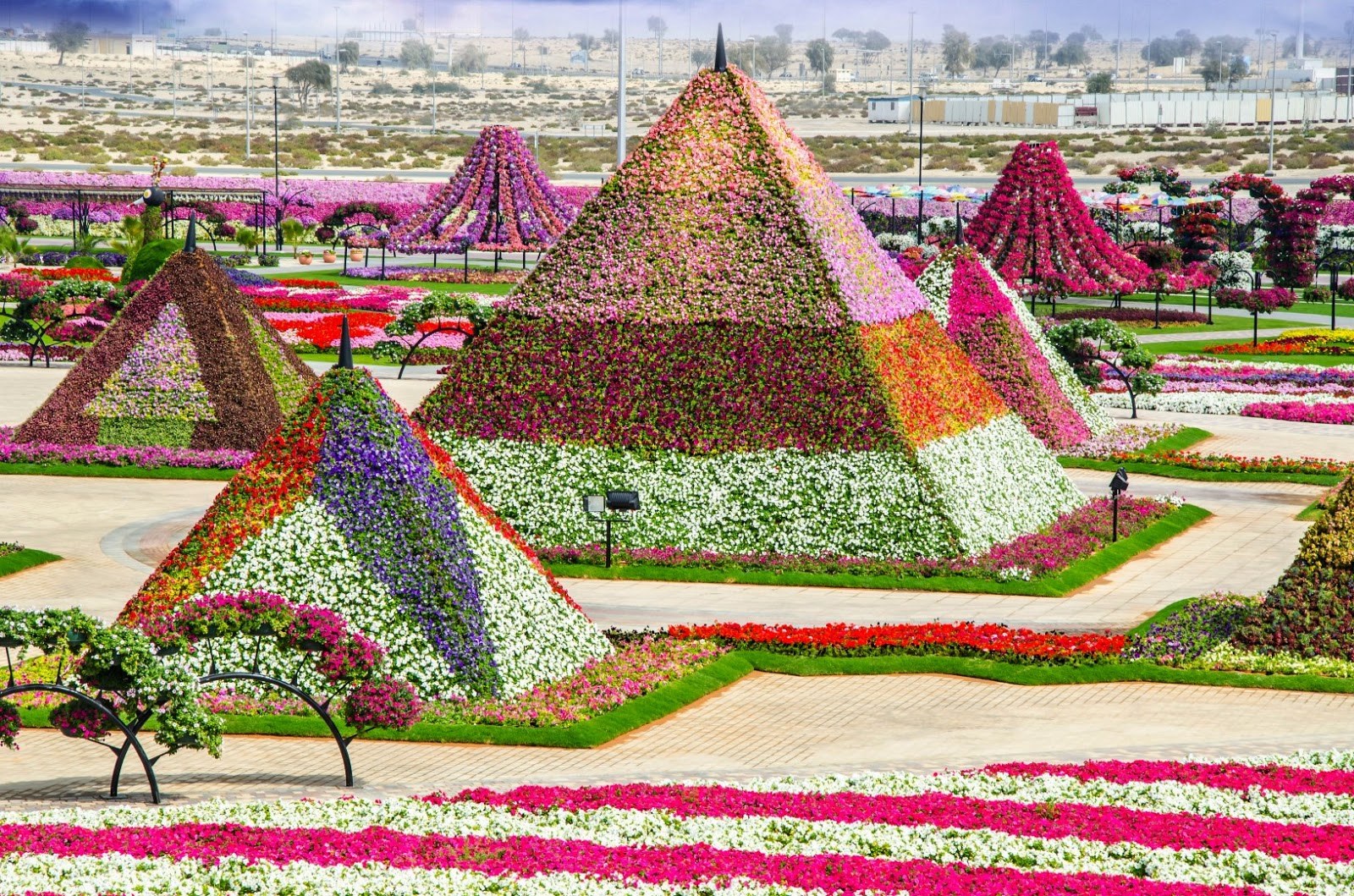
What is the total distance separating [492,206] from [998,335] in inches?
1993

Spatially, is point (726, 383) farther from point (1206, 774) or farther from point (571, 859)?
point (571, 859)

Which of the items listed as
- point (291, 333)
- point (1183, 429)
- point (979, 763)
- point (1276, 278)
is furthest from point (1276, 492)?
point (1276, 278)

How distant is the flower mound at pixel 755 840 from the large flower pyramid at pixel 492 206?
6802 cm

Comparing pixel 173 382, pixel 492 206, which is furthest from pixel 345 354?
pixel 492 206

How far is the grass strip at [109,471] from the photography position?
37656mm

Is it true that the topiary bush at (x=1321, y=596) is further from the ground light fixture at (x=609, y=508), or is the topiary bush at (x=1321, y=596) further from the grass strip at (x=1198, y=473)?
the grass strip at (x=1198, y=473)

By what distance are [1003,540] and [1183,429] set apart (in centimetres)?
1541

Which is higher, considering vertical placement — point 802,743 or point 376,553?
point 376,553

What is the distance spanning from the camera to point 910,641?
25.2 m

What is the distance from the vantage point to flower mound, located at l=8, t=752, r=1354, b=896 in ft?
50.0

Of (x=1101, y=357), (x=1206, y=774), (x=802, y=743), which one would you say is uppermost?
(x=1101, y=357)

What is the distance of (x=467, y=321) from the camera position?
62.8 metres

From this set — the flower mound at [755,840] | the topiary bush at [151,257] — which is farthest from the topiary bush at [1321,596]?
the topiary bush at [151,257]

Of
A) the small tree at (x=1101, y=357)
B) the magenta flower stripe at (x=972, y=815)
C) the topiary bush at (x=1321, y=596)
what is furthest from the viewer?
the small tree at (x=1101, y=357)
